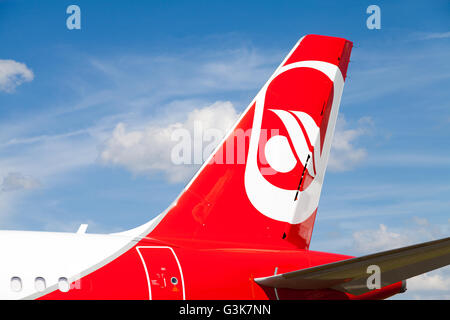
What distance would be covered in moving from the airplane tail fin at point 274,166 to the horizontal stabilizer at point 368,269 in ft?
7.28

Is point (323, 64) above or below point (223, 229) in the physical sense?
above

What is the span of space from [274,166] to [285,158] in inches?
15.7

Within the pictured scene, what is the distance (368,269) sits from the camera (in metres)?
10.8

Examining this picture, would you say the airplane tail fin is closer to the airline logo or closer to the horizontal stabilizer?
the airline logo

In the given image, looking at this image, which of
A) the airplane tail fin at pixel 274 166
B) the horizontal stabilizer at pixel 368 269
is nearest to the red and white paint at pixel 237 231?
the airplane tail fin at pixel 274 166

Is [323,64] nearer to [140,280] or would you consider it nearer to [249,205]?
[249,205]

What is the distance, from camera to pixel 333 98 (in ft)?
53.2

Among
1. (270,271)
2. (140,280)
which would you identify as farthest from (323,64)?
(140,280)

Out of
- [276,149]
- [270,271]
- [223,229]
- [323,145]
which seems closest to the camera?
[270,271]

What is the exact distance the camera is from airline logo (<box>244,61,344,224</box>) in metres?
14.3

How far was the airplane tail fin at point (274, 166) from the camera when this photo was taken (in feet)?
44.1
